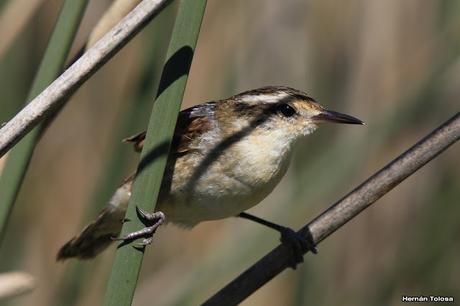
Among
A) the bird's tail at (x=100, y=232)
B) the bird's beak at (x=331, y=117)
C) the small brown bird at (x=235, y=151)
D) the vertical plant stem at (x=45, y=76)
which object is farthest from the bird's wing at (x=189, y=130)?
the vertical plant stem at (x=45, y=76)

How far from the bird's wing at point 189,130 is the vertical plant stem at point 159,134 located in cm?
79

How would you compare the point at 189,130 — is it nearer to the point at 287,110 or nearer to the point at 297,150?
the point at 287,110

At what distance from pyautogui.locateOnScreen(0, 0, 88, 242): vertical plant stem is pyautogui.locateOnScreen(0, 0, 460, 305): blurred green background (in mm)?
912

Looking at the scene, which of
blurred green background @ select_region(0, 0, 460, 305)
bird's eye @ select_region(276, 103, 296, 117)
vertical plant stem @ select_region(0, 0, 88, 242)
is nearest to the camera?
vertical plant stem @ select_region(0, 0, 88, 242)

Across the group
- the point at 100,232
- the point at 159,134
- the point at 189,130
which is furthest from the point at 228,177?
the point at 159,134

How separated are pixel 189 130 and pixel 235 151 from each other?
0.23m

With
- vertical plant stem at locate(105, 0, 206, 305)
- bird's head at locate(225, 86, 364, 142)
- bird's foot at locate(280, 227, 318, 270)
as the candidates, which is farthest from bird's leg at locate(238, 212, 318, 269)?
vertical plant stem at locate(105, 0, 206, 305)

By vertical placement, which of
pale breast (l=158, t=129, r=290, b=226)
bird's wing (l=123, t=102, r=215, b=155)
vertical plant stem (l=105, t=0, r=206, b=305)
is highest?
bird's wing (l=123, t=102, r=215, b=155)

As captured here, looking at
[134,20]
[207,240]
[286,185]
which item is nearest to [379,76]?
[286,185]

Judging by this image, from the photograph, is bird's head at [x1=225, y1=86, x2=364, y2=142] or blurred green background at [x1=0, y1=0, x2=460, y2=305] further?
blurred green background at [x1=0, y1=0, x2=460, y2=305]

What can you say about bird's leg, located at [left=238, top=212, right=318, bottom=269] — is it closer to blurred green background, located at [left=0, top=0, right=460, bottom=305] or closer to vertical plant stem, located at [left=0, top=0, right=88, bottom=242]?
blurred green background, located at [left=0, top=0, right=460, bottom=305]

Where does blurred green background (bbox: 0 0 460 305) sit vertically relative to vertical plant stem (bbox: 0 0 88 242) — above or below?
above

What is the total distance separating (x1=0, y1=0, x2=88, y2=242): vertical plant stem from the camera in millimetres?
1755

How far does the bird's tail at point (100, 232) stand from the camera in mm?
2775
